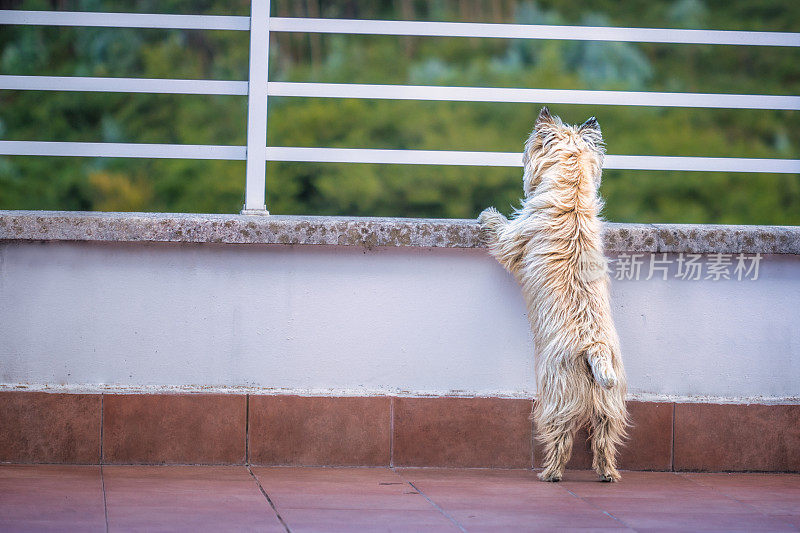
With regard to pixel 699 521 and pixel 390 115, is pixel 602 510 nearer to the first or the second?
pixel 699 521

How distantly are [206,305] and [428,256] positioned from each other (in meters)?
0.97

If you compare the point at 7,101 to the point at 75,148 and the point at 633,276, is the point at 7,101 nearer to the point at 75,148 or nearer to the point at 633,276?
the point at 75,148

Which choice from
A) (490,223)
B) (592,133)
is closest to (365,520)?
(490,223)

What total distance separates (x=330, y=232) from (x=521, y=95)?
3.58 feet

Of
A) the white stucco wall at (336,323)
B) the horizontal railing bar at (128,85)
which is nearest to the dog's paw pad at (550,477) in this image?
the white stucco wall at (336,323)

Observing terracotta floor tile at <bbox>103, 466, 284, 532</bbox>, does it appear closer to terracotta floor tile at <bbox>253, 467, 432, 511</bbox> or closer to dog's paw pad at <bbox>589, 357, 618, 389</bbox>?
terracotta floor tile at <bbox>253, 467, 432, 511</bbox>

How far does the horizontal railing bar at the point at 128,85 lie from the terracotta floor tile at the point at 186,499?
5.41 feet

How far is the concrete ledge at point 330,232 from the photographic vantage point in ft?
12.8

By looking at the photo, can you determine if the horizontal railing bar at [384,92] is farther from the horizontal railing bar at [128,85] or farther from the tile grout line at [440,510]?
the tile grout line at [440,510]

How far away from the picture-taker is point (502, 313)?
4.13 m

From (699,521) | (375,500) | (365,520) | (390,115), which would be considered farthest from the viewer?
(390,115)

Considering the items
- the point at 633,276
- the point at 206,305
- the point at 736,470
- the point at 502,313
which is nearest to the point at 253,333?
the point at 206,305

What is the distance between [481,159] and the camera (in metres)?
4.29

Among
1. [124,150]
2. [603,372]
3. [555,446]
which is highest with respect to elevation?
[124,150]
